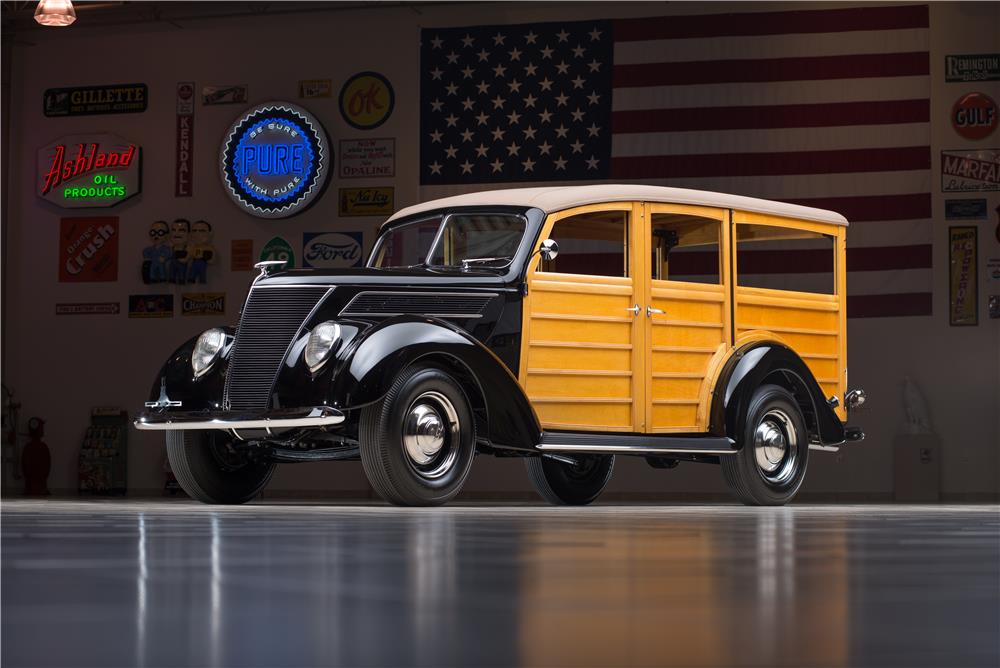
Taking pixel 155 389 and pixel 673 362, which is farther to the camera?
pixel 673 362

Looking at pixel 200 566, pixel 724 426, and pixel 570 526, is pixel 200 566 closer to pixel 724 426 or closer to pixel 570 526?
pixel 570 526

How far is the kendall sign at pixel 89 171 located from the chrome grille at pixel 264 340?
10.3m

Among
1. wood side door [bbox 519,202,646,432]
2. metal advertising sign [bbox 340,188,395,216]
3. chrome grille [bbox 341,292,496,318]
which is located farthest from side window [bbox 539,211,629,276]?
metal advertising sign [bbox 340,188,395,216]

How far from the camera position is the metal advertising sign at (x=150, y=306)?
47.9 feet

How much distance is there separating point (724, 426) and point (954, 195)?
8.13m

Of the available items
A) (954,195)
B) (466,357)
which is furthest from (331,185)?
(466,357)

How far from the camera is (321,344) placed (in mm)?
4777

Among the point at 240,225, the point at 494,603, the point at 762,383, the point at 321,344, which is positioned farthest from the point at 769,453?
the point at 240,225

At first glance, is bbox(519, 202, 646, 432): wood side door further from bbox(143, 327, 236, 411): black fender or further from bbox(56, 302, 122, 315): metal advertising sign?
bbox(56, 302, 122, 315): metal advertising sign

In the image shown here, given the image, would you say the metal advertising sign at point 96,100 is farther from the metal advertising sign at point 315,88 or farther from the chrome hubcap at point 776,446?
the chrome hubcap at point 776,446

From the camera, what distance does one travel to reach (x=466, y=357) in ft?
16.2

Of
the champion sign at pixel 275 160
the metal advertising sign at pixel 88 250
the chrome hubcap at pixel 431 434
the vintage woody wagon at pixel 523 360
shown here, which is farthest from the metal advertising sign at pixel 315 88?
the chrome hubcap at pixel 431 434

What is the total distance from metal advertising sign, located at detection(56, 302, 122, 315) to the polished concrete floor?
42.9 ft

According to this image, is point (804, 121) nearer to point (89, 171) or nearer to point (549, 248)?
point (89, 171)
